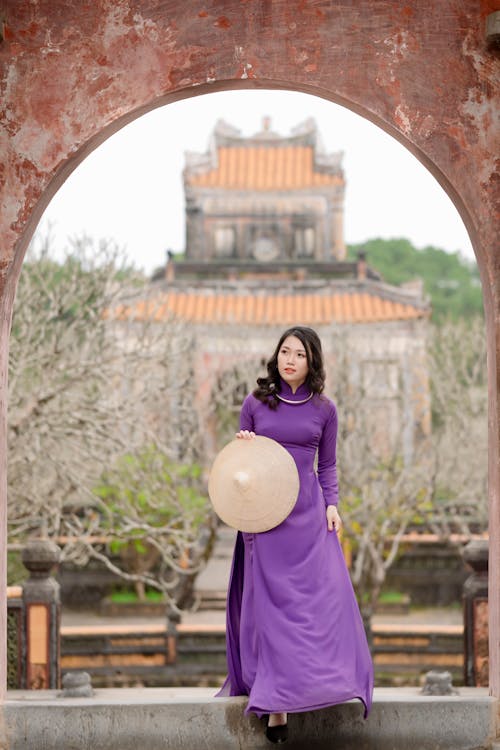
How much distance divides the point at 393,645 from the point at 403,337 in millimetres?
10028

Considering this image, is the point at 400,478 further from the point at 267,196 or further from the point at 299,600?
the point at 267,196

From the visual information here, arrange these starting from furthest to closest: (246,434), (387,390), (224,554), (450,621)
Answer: (387,390)
(224,554)
(450,621)
(246,434)

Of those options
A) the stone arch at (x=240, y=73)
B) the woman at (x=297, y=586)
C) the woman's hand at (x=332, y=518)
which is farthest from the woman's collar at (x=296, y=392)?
the stone arch at (x=240, y=73)

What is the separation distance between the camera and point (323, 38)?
13.4 feet

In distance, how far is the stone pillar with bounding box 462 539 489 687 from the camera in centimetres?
708

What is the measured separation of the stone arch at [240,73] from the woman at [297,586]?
0.66 metres

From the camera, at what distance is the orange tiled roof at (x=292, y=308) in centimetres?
1931

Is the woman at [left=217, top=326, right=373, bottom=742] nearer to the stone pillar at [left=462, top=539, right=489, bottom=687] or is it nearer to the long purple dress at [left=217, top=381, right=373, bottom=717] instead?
the long purple dress at [left=217, top=381, right=373, bottom=717]

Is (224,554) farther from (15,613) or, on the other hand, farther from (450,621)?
(15,613)

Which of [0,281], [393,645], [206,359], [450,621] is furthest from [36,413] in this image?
[206,359]

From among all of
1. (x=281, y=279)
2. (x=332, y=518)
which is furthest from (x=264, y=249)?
(x=332, y=518)

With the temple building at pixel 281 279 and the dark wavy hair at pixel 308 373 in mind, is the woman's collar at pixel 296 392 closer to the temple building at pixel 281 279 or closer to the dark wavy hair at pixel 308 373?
the dark wavy hair at pixel 308 373

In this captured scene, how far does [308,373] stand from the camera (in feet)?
13.0

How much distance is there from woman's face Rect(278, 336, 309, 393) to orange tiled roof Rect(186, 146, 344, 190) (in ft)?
61.9
